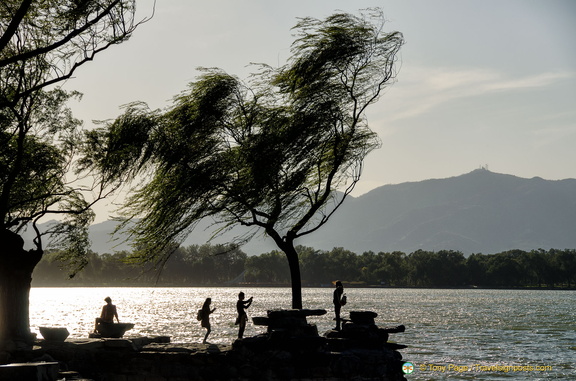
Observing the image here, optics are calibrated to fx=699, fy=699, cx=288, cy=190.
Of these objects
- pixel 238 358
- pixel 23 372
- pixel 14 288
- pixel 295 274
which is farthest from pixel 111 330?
pixel 23 372

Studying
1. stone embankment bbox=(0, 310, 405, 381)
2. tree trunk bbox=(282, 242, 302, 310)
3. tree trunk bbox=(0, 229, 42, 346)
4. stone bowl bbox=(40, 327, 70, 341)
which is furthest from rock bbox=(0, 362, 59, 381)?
tree trunk bbox=(282, 242, 302, 310)

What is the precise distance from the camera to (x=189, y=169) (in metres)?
29.6

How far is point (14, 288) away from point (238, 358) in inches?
380

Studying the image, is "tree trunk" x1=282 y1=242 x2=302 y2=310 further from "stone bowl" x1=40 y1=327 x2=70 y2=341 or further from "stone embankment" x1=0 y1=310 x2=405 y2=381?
"stone bowl" x1=40 y1=327 x2=70 y2=341

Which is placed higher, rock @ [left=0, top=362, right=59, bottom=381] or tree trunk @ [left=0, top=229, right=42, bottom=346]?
tree trunk @ [left=0, top=229, right=42, bottom=346]

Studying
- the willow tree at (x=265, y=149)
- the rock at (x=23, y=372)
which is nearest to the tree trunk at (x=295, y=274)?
the willow tree at (x=265, y=149)

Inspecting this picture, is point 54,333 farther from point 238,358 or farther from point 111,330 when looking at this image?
point 238,358

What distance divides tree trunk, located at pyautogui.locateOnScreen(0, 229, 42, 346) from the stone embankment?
1613 millimetres

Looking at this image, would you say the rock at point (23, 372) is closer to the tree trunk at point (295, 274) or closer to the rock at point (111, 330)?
the rock at point (111, 330)

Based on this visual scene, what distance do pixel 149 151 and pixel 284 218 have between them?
6641mm

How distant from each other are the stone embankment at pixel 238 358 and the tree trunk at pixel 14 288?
5.29ft

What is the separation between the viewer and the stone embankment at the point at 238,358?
24.8m

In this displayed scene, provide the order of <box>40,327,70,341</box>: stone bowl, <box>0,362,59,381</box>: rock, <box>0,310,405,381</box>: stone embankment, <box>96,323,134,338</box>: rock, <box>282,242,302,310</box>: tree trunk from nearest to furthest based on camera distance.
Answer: <box>0,362,59,381</box>: rock → <box>0,310,405,381</box>: stone embankment → <box>40,327,70,341</box>: stone bowl → <box>96,323,134,338</box>: rock → <box>282,242,302,310</box>: tree trunk

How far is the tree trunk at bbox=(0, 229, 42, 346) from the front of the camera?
27.0 meters
